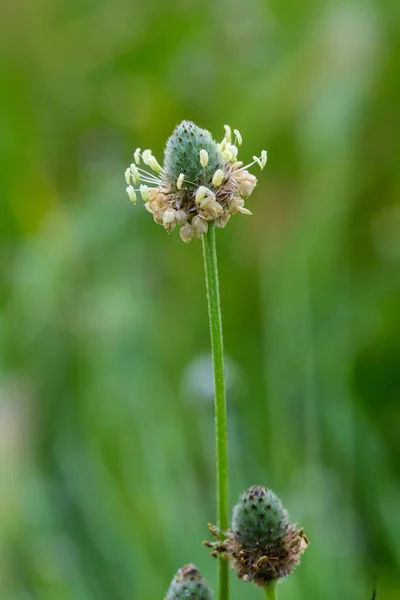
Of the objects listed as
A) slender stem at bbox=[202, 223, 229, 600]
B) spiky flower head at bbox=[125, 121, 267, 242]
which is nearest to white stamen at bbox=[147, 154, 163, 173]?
spiky flower head at bbox=[125, 121, 267, 242]

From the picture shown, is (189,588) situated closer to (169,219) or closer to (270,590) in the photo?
(270,590)

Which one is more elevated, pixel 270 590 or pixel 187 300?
pixel 187 300

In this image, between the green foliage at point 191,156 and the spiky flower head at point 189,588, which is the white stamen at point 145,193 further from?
the spiky flower head at point 189,588

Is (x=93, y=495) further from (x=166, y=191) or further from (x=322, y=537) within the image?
(x=166, y=191)

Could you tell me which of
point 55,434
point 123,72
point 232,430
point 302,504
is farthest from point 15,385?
point 123,72

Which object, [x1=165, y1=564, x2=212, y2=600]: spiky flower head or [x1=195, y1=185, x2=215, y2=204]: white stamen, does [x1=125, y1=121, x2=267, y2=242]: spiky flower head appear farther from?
[x1=165, y1=564, x2=212, y2=600]: spiky flower head

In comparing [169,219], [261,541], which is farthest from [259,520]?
[169,219]

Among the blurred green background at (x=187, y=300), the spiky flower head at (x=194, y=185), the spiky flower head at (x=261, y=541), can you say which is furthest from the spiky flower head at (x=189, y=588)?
the blurred green background at (x=187, y=300)
